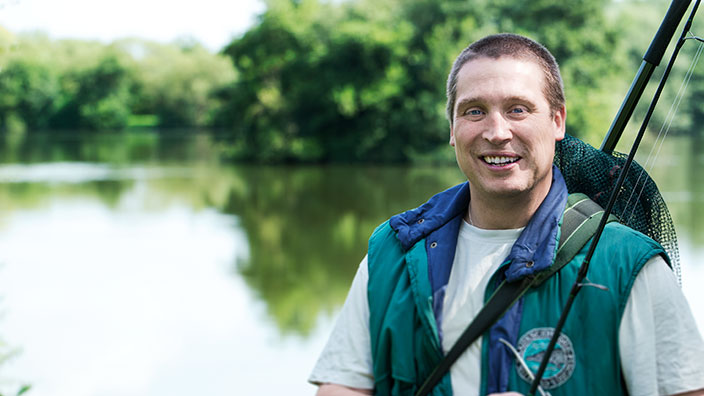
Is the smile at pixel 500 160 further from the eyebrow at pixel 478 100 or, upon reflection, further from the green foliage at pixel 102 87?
the green foliage at pixel 102 87

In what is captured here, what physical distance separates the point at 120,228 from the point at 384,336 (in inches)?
694

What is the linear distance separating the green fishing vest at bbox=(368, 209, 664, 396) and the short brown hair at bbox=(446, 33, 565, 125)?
0.33 m

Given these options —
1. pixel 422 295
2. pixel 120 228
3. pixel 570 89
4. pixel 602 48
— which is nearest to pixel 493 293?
pixel 422 295

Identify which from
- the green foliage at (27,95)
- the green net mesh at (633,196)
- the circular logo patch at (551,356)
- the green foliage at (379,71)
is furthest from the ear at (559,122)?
the green foliage at (27,95)

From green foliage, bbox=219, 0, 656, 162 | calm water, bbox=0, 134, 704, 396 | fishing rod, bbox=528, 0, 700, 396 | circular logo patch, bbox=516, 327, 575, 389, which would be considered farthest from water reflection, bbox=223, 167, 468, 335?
circular logo patch, bbox=516, 327, 575, 389

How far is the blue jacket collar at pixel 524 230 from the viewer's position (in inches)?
64.0

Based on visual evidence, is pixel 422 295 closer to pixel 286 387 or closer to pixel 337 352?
pixel 337 352

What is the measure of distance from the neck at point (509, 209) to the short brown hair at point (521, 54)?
203 millimetres

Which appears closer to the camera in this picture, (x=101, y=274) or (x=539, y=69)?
(x=539, y=69)

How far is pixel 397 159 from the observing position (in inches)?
1252

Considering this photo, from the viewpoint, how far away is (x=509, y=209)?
1.75 meters

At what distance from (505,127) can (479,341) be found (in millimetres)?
448

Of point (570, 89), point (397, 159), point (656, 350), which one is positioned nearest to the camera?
point (656, 350)

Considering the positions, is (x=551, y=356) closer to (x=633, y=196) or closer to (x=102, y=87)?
(x=633, y=196)
